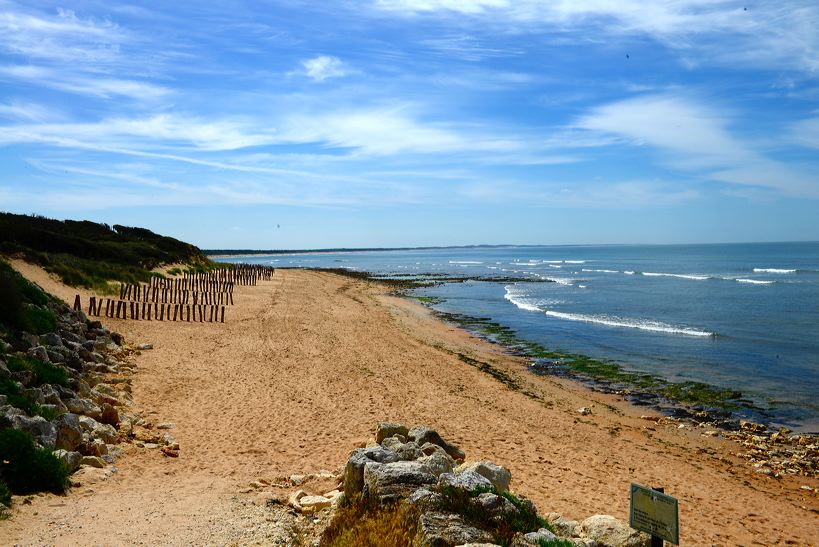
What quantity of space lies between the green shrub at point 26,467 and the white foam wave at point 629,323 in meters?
27.7

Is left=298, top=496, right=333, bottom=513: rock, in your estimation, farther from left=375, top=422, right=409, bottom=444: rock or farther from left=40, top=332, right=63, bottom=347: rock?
left=40, top=332, right=63, bottom=347: rock

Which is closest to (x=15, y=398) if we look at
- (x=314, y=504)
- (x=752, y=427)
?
(x=314, y=504)

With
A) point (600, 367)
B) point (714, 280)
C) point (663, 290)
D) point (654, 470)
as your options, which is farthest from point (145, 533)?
point (714, 280)

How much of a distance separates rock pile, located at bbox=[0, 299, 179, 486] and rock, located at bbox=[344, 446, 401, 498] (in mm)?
3890

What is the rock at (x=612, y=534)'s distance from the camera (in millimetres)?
6457

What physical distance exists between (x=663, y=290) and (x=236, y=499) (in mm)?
50106

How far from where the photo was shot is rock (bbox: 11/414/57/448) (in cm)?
776

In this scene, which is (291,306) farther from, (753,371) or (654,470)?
(654,470)

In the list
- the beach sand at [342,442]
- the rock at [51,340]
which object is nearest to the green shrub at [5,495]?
the beach sand at [342,442]

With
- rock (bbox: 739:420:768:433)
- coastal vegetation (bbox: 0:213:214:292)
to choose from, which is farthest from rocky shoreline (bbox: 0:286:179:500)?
coastal vegetation (bbox: 0:213:214:292)

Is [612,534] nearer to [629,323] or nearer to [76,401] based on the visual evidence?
[76,401]

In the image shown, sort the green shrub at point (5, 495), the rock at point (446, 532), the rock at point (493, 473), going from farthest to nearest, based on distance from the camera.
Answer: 1. the rock at point (493, 473)
2. the green shrub at point (5, 495)
3. the rock at point (446, 532)

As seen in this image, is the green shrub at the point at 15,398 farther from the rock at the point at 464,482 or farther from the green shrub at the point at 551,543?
the green shrub at the point at 551,543

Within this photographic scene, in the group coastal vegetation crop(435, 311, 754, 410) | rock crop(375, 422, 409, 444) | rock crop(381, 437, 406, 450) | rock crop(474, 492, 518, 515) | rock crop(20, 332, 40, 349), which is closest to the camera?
rock crop(474, 492, 518, 515)
